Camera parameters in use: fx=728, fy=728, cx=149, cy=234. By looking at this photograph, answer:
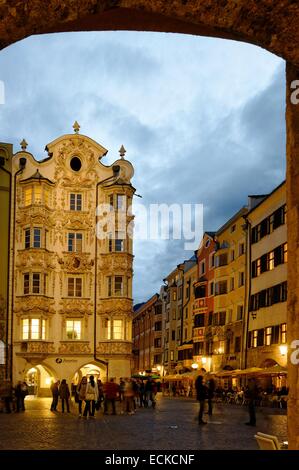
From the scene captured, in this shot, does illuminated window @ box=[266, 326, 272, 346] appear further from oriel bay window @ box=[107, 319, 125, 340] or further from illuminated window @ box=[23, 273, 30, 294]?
illuminated window @ box=[23, 273, 30, 294]

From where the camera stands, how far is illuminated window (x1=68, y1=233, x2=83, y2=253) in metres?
47.8

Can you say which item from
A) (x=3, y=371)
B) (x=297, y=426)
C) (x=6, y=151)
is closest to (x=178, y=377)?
(x=3, y=371)

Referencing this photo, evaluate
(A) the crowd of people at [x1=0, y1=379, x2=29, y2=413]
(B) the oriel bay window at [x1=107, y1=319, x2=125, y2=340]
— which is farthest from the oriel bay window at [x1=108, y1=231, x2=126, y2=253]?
(A) the crowd of people at [x1=0, y1=379, x2=29, y2=413]

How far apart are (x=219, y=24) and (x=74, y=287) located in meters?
42.6

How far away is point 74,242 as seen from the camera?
47.9m

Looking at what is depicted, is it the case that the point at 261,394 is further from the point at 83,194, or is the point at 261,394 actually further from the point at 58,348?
the point at 83,194

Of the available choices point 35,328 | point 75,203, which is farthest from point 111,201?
point 35,328

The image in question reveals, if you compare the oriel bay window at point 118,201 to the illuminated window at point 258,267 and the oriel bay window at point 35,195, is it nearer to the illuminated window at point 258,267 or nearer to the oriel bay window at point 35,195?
the oriel bay window at point 35,195

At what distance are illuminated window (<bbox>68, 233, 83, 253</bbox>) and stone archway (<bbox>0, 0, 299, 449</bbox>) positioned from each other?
41712mm

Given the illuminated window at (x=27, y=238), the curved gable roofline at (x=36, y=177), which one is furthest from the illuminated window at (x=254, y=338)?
the curved gable roofline at (x=36, y=177)

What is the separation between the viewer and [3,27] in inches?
204

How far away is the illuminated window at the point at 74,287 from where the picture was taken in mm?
47500

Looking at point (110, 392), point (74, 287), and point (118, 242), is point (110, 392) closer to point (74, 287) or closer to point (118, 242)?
point (74, 287)

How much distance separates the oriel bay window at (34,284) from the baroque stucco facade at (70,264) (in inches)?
2.5
